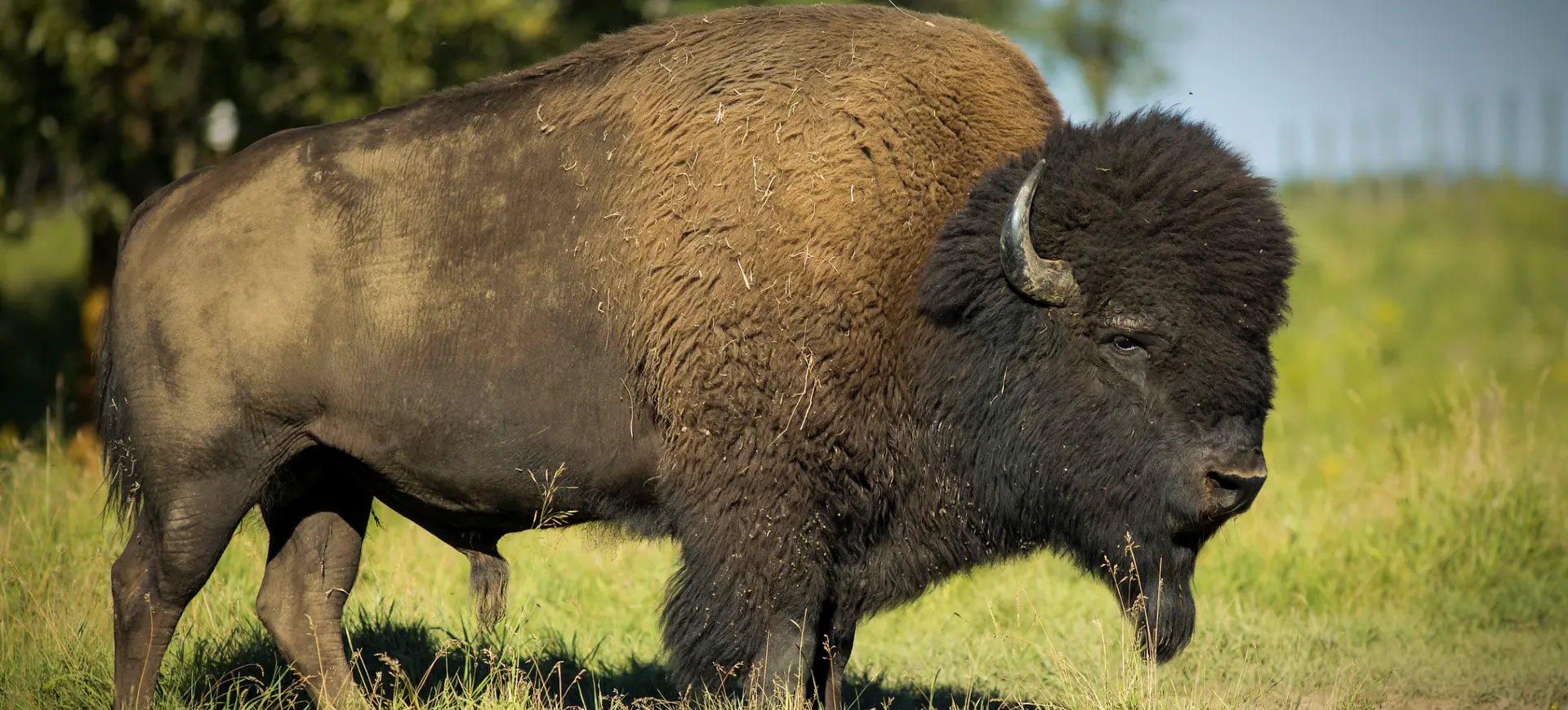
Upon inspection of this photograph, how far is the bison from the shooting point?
4176mm

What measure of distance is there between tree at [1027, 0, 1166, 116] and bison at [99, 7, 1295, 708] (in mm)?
17830

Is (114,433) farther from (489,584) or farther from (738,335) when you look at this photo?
(738,335)

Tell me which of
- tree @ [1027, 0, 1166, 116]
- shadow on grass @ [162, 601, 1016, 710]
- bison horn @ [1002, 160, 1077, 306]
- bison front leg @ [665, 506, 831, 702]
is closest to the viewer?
bison horn @ [1002, 160, 1077, 306]

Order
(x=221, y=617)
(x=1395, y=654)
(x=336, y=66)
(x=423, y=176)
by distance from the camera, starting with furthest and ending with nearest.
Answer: (x=336, y=66) → (x=1395, y=654) → (x=221, y=617) → (x=423, y=176)

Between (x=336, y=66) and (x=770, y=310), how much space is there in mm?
6378

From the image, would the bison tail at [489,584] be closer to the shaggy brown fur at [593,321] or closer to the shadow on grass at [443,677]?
the shadow on grass at [443,677]

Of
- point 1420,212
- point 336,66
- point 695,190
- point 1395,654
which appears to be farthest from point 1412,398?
point 1420,212

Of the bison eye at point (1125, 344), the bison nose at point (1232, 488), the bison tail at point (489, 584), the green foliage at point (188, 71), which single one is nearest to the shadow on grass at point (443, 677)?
the bison tail at point (489, 584)

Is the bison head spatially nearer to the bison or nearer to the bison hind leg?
the bison

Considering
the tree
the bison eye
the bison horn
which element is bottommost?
the tree

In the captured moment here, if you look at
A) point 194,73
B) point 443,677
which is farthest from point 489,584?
point 194,73

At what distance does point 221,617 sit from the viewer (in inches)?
217

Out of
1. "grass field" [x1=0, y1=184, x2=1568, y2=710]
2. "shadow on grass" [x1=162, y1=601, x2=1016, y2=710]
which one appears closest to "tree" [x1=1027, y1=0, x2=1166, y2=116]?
"grass field" [x1=0, y1=184, x2=1568, y2=710]

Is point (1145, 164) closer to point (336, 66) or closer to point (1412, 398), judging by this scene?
point (336, 66)
